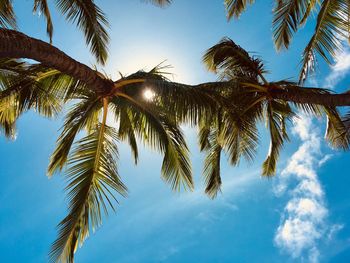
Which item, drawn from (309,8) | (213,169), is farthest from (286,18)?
(213,169)

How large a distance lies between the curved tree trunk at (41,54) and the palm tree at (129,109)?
0.06 ft

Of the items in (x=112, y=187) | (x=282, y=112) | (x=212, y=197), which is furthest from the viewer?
(x=212, y=197)

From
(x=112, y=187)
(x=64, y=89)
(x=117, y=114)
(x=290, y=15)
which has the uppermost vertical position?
(x=290, y=15)

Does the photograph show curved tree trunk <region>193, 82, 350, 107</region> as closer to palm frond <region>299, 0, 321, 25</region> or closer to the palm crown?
the palm crown

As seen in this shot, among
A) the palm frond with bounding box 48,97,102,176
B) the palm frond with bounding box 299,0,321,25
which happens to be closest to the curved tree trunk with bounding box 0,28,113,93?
the palm frond with bounding box 48,97,102,176

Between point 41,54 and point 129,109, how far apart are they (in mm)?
3045

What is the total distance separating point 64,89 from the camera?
335 inches

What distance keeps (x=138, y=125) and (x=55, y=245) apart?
316 centimetres

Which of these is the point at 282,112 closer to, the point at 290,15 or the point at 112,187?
the point at 290,15

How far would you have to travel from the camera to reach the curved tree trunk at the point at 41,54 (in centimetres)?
561

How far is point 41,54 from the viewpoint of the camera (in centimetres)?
603

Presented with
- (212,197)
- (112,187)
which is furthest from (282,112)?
(112,187)

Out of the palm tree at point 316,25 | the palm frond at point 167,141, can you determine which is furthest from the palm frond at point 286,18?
the palm frond at point 167,141

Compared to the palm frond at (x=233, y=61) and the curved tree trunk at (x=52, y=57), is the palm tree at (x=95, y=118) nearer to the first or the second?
the curved tree trunk at (x=52, y=57)
